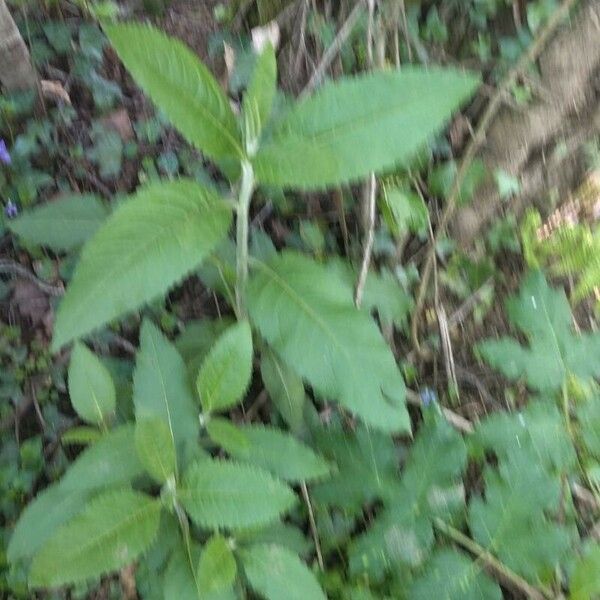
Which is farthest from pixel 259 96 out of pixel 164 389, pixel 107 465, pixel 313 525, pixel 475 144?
pixel 313 525

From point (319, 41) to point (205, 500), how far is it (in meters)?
1.08

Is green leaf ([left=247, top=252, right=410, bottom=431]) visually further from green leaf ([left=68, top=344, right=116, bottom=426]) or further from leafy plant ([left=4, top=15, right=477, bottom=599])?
green leaf ([left=68, top=344, right=116, bottom=426])

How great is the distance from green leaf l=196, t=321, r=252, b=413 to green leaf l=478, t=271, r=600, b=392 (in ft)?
1.74

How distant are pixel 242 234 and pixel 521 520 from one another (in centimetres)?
77

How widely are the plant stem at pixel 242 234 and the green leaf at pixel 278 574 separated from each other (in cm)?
43

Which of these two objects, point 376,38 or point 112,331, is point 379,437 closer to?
point 112,331

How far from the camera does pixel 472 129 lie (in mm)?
1620

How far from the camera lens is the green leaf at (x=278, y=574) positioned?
115cm

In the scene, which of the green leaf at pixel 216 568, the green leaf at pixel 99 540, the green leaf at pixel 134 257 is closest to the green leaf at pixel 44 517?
the green leaf at pixel 99 540

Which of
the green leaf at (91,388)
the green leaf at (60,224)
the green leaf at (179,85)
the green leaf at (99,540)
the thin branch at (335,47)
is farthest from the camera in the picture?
the thin branch at (335,47)

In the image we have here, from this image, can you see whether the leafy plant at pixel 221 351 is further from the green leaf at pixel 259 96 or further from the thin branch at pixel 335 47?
the thin branch at pixel 335 47

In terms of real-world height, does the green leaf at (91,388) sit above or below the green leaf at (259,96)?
below

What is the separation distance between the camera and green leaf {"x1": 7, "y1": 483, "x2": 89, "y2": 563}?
118cm

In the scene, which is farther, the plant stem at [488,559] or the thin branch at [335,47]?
the thin branch at [335,47]
